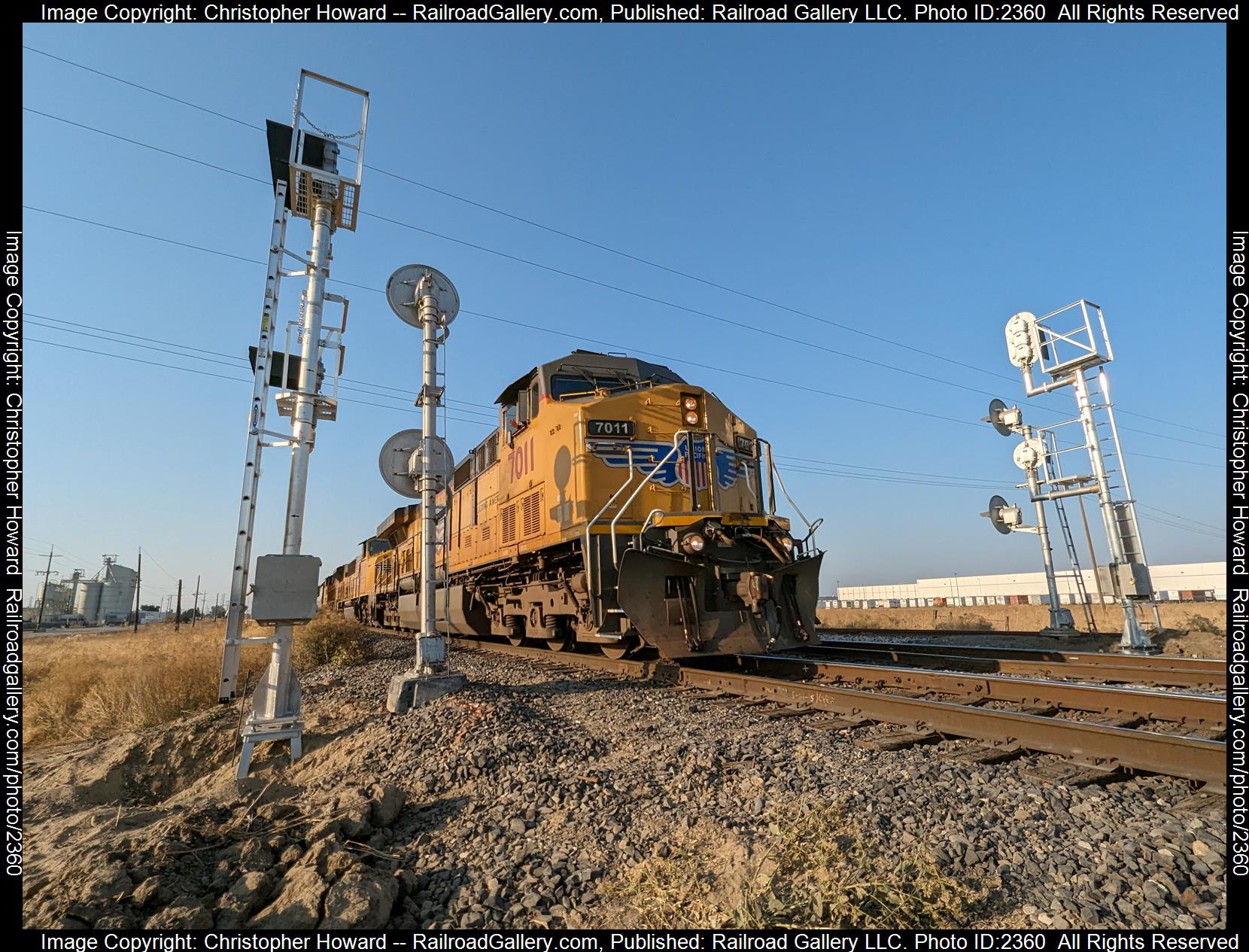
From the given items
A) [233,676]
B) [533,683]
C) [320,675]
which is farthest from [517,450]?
[233,676]

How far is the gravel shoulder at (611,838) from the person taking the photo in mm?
2335

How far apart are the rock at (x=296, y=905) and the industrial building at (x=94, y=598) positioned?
10653cm

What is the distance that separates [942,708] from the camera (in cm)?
503

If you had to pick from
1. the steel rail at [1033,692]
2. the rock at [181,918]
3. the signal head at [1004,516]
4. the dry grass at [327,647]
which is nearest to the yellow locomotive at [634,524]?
the steel rail at [1033,692]

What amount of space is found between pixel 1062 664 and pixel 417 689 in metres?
7.38

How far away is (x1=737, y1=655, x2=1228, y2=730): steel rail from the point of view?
4.86 meters

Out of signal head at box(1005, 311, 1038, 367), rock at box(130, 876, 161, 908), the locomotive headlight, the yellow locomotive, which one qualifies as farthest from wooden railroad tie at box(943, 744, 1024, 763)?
signal head at box(1005, 311, 1038, 367)

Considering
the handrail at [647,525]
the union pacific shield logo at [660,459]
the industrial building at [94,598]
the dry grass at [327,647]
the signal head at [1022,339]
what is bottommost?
the industrial building at [94,598]

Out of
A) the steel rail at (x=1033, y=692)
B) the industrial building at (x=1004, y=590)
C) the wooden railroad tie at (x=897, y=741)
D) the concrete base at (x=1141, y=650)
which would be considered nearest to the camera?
the wooden railroad tie at (x=897, y=741)

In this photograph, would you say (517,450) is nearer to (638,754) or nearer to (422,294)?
(422,294)

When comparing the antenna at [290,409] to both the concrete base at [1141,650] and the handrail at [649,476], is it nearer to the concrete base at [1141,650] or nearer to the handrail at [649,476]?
the handrail at [649,476]

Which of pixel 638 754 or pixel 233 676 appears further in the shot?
pixel 233 676
